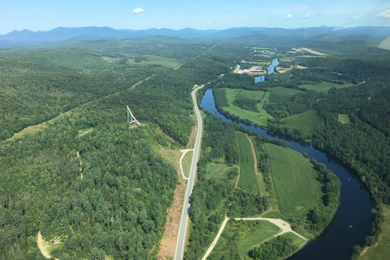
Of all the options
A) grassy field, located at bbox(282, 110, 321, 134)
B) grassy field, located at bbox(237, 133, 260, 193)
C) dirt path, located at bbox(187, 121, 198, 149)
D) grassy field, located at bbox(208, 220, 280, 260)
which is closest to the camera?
grassy field, located at bbox(208, 220, 280, 260)

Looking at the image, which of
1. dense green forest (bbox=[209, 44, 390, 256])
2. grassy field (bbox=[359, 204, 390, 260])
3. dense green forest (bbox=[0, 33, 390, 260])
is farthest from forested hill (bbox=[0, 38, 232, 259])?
dense green forest (bbox=[209, 44, 390, 256])

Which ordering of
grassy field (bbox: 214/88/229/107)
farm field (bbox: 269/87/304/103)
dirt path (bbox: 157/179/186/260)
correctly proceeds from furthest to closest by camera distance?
farm field (bbox: 269/87/304/103)
grassy field (bbox: 214/88/229/107)
dirt path (bbox: 157/179/186/260)

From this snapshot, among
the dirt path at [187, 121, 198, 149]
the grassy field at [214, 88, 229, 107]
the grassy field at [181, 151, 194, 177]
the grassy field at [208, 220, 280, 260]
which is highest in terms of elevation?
the grassy field at [214, 88, 229, 107]

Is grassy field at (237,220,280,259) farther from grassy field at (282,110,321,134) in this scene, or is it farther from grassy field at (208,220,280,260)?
grassy field at (282,110,321,134)

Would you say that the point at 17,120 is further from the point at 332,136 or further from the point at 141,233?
the point at 332,136

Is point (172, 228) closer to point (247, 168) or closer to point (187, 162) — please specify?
point (187, 162)

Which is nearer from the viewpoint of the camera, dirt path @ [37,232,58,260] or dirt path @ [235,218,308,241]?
dirt path @ [37,232,58,260]
